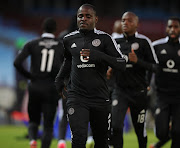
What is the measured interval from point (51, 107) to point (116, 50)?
2.55 m

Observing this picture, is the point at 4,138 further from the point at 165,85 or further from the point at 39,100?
the point at 165,85

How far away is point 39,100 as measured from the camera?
27.7ft

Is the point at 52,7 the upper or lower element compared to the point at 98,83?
upper

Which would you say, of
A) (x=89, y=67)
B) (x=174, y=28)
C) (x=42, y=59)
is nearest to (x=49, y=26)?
(x=42, y=59)

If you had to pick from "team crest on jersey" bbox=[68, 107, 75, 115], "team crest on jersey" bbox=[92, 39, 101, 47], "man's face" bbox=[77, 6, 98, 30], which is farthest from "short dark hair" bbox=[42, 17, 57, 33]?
"team crest on jersey" bbox=[68, 107, 75, 115]

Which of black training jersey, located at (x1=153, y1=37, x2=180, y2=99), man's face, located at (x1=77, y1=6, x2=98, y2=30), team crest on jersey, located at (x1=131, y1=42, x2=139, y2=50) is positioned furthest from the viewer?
black training jersey, located at (x1=153, y1=37, x2=180, y2=99)

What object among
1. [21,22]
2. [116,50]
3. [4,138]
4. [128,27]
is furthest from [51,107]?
[21,22]

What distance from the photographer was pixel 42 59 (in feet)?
27.8

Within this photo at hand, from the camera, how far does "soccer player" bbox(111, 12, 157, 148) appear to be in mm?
7859

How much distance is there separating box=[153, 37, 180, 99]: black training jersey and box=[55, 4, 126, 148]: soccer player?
92.0 inches

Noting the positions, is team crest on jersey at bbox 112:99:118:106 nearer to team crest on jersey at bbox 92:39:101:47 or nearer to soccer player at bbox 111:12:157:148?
soccer player at bbox 111:12:157:148

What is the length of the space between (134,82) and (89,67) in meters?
1.93

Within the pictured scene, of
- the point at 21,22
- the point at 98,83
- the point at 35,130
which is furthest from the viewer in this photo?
the point at 21,22

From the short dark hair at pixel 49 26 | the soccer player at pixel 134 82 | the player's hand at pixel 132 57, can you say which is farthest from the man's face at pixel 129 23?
the short dark hair at pixel 49 26
